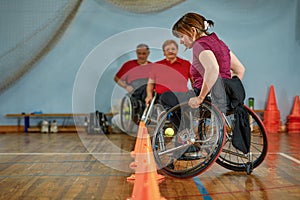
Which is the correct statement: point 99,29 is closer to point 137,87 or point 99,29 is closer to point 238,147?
point 137,87

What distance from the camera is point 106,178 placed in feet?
9.77

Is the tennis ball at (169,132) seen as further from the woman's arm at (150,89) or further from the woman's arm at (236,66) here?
the woman's arm at (150,89)

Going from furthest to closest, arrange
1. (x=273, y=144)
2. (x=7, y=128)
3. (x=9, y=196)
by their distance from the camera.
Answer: (x=7, y=128) → (x=273, y=144) → (x=9, y=196)

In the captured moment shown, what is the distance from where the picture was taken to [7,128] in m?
6.70

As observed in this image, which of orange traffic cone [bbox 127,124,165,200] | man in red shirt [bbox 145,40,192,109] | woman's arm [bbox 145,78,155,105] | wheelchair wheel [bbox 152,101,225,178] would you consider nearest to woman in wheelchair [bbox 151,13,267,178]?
wheelchair wheel [bbox 152,101,225,178]

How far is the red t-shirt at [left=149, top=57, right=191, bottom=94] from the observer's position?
15.8 feet

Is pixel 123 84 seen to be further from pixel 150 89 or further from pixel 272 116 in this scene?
pixel 272 116

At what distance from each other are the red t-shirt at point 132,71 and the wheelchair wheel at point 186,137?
282 cm

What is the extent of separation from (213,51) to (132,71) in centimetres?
334

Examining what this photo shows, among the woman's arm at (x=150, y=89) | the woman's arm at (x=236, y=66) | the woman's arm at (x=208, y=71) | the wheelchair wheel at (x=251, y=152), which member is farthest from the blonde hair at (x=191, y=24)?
the woman's arm at (x=150, y=89)

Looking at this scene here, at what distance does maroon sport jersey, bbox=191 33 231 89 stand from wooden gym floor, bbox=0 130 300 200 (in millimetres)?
685

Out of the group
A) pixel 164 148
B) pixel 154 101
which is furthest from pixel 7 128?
pixel 164 148

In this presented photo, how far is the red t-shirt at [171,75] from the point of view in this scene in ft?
15.8

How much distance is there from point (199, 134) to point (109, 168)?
0.77 m
